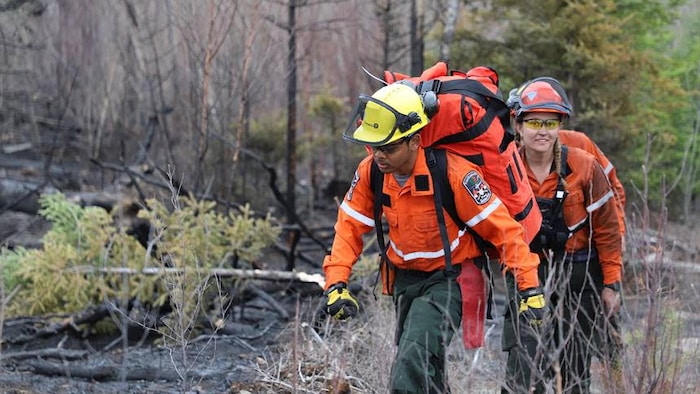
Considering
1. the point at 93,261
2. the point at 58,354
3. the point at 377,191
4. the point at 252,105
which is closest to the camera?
the point at 377,191

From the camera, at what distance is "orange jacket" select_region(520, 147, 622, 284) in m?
4.30

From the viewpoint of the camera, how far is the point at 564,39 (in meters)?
12.8

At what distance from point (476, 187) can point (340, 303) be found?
859 millimetres

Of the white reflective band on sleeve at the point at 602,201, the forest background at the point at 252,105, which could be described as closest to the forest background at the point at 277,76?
the forest background at the point at 252,105

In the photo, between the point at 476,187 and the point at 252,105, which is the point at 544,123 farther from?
the point at 252,105

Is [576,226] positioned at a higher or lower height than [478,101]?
lower

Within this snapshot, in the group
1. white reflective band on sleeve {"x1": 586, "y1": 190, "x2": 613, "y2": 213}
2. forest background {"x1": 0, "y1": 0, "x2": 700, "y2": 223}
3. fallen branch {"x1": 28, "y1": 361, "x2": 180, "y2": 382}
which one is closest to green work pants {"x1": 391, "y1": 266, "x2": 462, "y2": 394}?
white reflective band on sleeve {"x1": 586, "y1": 190, "x2": 613, "y2": 213}

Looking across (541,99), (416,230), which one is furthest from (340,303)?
(541,99)

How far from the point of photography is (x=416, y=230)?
3684mm

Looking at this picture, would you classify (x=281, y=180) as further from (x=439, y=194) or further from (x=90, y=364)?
(x=439, y=194)

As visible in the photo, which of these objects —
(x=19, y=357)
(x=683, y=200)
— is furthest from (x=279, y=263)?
(x=683, y=200)

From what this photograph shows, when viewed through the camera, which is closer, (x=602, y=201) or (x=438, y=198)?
(x=438, y=198)

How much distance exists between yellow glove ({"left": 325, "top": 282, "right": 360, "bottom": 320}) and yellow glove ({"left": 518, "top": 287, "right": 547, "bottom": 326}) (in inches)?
31.4

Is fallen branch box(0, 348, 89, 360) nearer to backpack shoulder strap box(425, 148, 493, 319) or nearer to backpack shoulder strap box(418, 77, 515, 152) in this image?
backpack shoulder strap box(425, 148, 493, 319)
